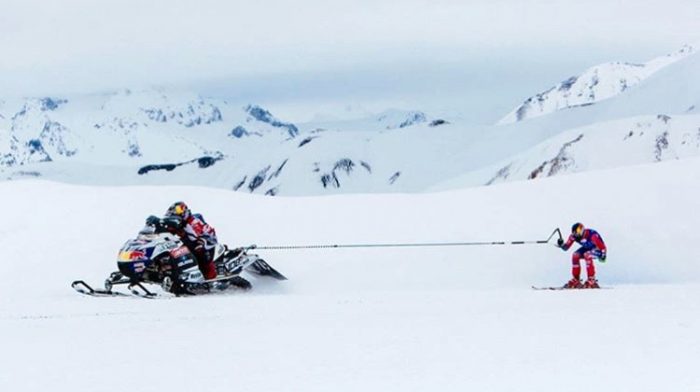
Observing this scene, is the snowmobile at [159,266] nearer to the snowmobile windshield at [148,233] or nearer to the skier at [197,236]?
the snowmobile windshield at [148,233]

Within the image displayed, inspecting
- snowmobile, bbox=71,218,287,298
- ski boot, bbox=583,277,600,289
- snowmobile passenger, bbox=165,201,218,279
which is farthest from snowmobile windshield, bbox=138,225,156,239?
ski boot, bbox=583,277,600,289

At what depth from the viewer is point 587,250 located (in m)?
21.3

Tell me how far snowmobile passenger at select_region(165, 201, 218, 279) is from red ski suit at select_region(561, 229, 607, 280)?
7.90 meters

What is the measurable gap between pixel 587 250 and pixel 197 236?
8.71m

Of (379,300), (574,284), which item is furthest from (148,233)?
(574,284)

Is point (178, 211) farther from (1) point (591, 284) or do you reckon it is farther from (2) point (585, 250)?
(1) point (591, 284)

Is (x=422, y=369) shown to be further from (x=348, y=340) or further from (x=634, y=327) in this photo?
(x=634, y=327)

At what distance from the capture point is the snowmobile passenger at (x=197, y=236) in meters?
20.0

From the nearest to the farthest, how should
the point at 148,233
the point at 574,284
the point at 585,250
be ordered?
the point at 148,233
the point at 574,284
the point at 585,250

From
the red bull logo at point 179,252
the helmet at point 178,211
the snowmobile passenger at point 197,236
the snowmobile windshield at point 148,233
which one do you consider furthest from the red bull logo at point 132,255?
the helmet at point 178,211

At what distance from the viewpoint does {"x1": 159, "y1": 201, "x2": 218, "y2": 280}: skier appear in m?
20.0

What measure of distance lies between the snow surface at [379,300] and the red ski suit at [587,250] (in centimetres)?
140

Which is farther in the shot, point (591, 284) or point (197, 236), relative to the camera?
point (591, 284)

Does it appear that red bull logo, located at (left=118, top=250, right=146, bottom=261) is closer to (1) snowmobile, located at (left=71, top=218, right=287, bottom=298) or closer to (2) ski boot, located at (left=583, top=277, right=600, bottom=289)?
(1) snowmobile, located at (left=71, top=218, right=287, bottom=298)
